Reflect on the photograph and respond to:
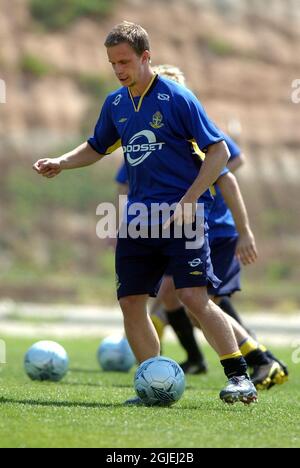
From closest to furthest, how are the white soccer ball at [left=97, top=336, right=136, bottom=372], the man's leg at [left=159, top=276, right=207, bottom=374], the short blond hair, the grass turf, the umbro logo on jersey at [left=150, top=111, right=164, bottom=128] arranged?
the grass turf, the umbro logo on jersey at [left=150, top=111, right=164, bottom=128], the short blond hair, the man's leg at [left=159, top=276, right=207, bottom=374], the white soccer ball at [left=97, top=336, right=136, bottom=372]

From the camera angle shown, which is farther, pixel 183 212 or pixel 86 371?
pixel 86 371

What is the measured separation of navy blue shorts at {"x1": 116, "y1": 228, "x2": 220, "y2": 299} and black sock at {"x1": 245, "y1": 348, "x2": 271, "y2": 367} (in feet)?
6.24

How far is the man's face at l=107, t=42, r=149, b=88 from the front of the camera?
7.20 meters

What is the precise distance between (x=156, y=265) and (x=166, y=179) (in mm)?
623

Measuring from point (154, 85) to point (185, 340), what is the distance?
158 inches

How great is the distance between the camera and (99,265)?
1513 inches

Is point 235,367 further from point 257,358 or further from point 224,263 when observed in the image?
point 224,263

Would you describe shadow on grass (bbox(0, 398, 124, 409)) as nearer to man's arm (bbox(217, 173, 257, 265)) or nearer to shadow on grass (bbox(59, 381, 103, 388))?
man's arm (bbox(217, 173, 257, 265))

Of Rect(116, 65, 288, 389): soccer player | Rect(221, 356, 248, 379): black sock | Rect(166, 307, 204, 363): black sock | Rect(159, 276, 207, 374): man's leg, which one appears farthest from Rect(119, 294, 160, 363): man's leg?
Rect(166, 307, 204, 363): black sock

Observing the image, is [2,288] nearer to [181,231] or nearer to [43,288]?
[43,288]

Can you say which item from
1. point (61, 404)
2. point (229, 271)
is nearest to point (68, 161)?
point (61, 404)

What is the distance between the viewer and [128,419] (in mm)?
6426
